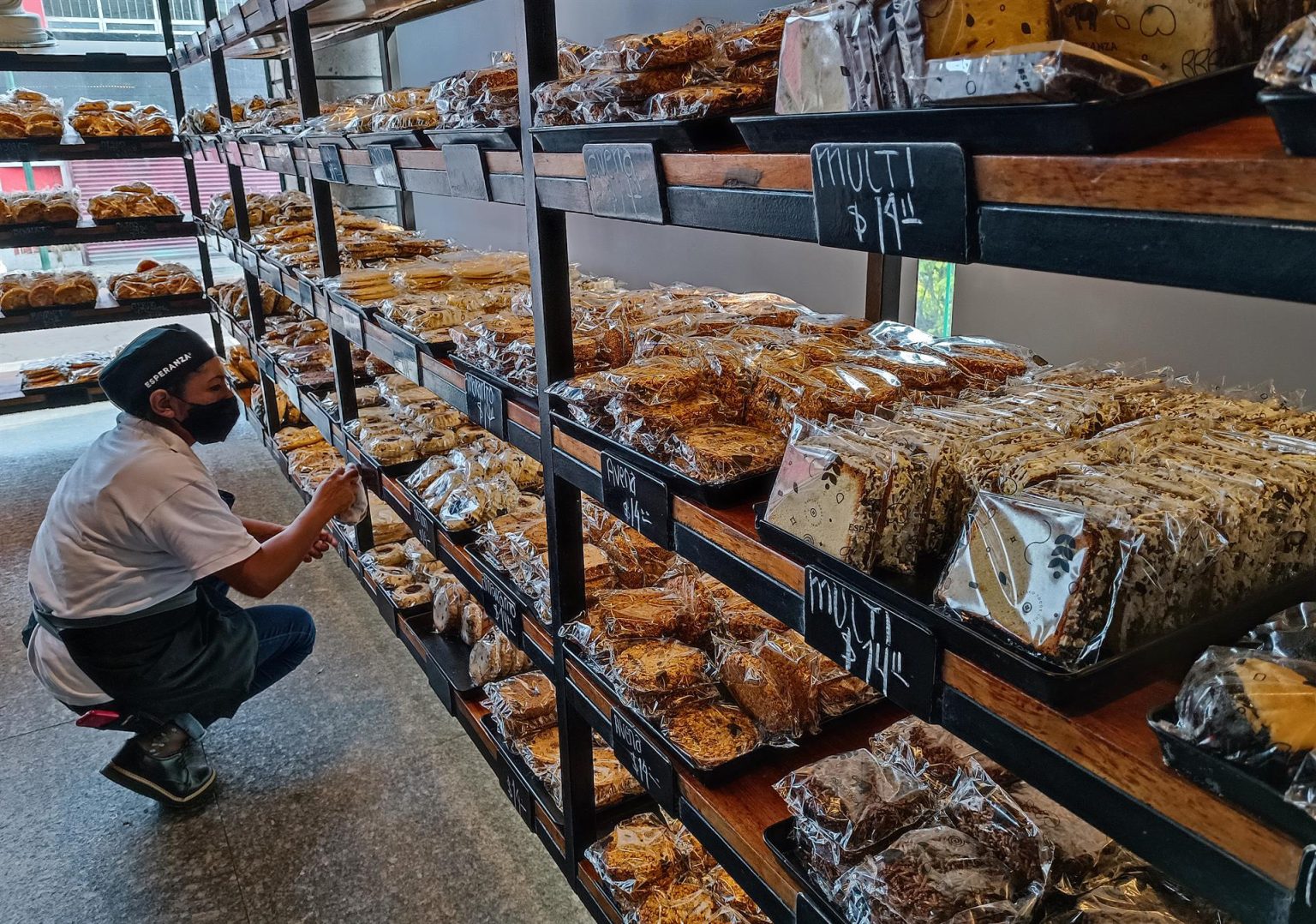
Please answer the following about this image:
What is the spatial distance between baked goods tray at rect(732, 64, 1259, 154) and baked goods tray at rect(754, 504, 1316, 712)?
371 millimetres

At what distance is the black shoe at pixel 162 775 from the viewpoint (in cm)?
220

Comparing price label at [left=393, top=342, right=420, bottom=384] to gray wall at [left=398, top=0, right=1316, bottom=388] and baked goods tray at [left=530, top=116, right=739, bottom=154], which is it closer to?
gray wall at [left=398, top=0, right=1316, bottom=388]

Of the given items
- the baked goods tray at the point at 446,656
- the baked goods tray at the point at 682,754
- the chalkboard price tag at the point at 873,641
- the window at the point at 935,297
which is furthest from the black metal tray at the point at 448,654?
the chalkboard price tag at the point at 873,641

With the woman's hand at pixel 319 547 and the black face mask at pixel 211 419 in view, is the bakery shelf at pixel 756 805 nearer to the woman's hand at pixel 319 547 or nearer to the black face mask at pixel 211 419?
the woman's hand at pixel 319 547

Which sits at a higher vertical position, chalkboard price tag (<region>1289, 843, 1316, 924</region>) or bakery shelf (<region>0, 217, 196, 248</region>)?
bakery shelf (<region>0, 217, 196, 248</region>)

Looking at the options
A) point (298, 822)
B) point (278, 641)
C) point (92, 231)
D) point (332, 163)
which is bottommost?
point (298, 822)

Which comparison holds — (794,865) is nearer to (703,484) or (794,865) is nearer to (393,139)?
(703,484)

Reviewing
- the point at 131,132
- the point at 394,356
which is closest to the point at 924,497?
the point at 394,356

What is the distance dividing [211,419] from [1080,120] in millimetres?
2153

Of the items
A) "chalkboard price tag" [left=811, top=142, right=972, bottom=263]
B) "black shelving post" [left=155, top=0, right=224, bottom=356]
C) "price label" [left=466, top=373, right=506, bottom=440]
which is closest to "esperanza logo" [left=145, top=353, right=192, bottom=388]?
"price label" [left=466, top=373, right=506, bottom=440]

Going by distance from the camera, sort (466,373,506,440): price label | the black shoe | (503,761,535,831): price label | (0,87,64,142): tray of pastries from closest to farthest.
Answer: (466,373,506,440): price label, (503,761,535,831): price label, the black shoe, (0,87,64,142): tray of pastries

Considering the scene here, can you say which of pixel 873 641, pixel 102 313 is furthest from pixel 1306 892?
pixel 102 313

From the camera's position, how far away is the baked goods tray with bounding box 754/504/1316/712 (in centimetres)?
68

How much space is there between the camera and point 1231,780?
23.0 inches
